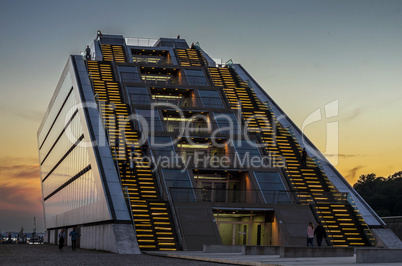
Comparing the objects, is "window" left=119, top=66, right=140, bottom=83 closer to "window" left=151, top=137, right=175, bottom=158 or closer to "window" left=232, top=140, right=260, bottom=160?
"window" left=151, top=137, right=175, bottom=158

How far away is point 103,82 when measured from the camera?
53812mm

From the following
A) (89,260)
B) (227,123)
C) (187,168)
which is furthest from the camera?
(227,123)

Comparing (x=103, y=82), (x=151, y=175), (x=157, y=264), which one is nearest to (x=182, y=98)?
(x=103, y=82)

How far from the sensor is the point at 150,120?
4666 centimetres

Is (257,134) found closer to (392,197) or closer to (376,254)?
(376,254)

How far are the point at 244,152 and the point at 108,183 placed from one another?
11.3 metres

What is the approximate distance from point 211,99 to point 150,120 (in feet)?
25.8

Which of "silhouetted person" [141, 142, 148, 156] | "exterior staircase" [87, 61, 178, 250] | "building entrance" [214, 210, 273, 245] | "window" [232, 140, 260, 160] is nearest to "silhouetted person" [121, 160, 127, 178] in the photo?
"exterior staircase" [87, 61, 178, 250]

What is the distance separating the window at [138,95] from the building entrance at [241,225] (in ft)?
47.9

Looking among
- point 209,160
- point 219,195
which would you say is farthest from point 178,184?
point 209,160

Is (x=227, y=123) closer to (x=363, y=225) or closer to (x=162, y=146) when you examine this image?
(x=162, y=146)

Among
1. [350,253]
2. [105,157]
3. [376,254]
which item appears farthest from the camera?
[105,157]

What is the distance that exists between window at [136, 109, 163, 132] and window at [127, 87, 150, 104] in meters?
2.22

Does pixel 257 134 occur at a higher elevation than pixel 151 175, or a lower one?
higher
